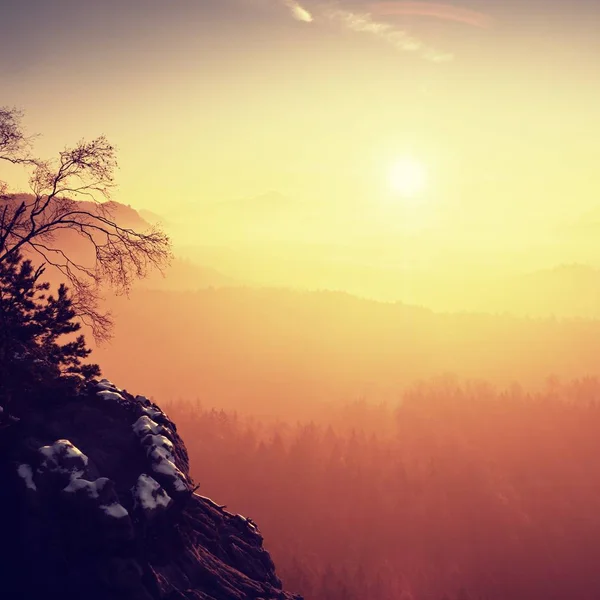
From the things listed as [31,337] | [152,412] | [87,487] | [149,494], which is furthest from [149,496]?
[31,337]

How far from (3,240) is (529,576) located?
196 meters

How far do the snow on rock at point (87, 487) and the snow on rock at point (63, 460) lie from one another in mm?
302

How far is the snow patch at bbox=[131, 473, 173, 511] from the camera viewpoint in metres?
17.0

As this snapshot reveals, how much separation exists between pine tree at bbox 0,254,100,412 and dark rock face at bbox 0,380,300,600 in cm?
84

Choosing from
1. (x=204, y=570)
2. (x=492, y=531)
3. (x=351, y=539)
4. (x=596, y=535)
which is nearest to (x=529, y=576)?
(x=492, y=531)

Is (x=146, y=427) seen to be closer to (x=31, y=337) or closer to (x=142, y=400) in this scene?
(x=142, y=400)

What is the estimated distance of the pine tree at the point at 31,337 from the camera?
17.9 m

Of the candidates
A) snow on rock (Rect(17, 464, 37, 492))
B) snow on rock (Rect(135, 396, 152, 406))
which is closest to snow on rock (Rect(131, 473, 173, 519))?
snow on rock (Rect(17, 464, 37, 492))

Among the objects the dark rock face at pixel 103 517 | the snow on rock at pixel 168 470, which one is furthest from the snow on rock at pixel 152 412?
the snow on rock at pixel 168 470

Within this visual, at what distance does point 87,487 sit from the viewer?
16125 millimetres

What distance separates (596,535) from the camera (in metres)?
182

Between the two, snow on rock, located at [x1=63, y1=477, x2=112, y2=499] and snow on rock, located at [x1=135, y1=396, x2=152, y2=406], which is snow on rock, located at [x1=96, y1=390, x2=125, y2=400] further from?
snow on rock, located at [x1=63, y1=477, x2=112, y2=499]

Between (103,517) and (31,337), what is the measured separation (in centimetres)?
739

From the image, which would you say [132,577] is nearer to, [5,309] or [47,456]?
[47,456]
